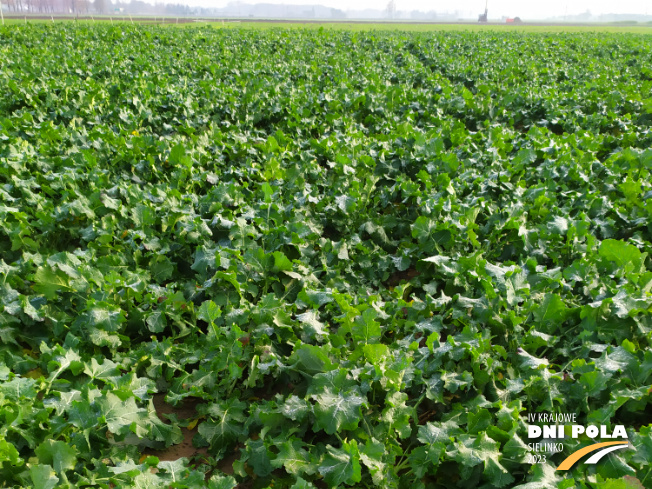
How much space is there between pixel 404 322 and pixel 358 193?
208 centimetres

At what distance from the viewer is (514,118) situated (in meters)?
10.0

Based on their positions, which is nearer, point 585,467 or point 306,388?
point 585,467

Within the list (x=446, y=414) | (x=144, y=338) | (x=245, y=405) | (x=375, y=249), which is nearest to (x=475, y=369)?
(x=446, y=414)

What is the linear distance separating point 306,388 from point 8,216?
3.54 meters

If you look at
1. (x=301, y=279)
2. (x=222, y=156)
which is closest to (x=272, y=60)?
(x=222, y=156)

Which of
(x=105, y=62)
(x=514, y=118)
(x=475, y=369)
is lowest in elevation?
(x=475, y=369)

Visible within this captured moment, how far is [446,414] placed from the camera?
9.39 feet

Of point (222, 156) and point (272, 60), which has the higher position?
point (272, 60)

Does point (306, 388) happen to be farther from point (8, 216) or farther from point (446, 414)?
point (8, 216)

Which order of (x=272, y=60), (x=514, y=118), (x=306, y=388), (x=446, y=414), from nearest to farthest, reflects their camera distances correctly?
(x=446, y=414) < (x=306, y=388) < (x=514, y=118) < (x=272, y=60)

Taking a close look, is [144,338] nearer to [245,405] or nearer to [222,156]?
[245,405]

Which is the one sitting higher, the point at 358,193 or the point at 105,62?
the point at 105,62

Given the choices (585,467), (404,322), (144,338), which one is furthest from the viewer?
(144,338)

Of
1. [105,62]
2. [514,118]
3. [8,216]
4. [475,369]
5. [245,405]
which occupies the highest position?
[105,62]
